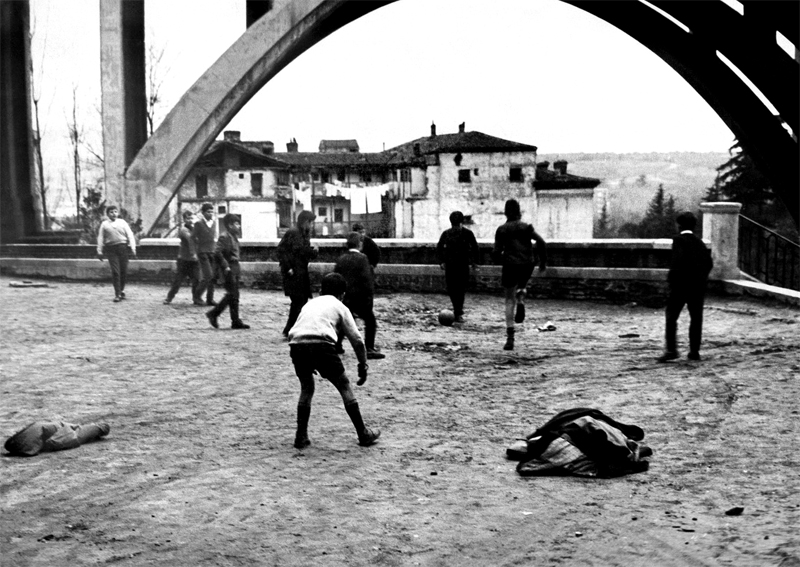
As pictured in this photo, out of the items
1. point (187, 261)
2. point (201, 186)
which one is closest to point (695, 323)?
point (187, 261)

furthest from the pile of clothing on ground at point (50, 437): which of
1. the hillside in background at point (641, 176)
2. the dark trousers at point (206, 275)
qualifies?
the hillside in background at point (641, 176)

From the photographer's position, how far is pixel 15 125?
26016 millimetres

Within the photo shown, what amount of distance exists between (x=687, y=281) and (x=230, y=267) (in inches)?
247

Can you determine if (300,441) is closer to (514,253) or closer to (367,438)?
(367,438)

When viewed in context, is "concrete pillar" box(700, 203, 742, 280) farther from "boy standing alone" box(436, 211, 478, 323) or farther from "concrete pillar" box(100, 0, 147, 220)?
"concrete pillar" box(100, 0, 147, 220)

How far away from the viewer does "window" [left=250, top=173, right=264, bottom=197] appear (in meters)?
60.1

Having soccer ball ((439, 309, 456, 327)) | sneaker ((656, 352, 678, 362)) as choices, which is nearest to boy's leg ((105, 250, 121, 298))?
soccer ball ((439, 309, 456, 327))

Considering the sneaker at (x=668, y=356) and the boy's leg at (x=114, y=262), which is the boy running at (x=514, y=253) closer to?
the sneaker at (x=668, y=356)

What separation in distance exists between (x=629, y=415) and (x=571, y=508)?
8.64 feet

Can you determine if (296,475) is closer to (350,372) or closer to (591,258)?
(350,372)

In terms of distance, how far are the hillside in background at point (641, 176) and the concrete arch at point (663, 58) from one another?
3565 cm

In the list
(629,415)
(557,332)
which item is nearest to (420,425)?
(629,415)

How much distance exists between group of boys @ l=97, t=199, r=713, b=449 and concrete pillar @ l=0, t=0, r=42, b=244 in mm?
9700

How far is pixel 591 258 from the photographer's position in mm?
18438
